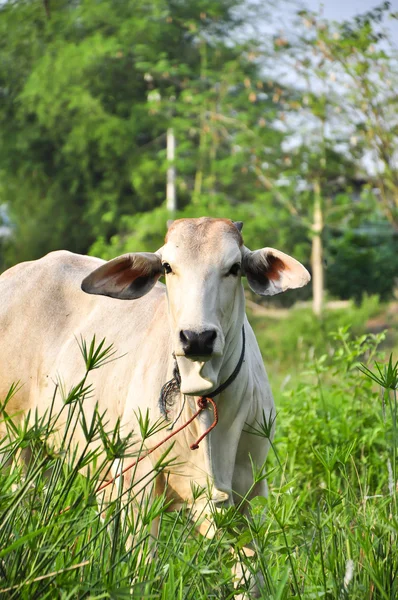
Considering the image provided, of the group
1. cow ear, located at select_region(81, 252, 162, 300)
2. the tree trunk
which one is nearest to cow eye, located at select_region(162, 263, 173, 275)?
cow ear, located at select_region(81, 252, 162, 300)

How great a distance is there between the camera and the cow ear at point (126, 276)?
11.5 feet

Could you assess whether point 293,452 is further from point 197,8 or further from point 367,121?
point 197,8

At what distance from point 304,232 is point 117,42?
294 inches

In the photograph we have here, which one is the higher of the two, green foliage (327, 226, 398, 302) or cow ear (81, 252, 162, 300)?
cow ear (81, 252, 162, 300)

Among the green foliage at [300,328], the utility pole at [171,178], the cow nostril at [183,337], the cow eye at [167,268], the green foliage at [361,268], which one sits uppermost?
the cow nostril at [183,337]

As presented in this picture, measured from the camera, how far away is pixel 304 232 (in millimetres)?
18938

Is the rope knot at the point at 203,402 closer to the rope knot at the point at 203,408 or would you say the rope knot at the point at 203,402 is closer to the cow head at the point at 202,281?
the rope knot at the point at 203,408

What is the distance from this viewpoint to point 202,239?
3.31 meters

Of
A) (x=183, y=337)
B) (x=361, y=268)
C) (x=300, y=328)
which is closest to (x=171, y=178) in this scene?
(x=361, y=268)

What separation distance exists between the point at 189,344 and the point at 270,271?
792 mm

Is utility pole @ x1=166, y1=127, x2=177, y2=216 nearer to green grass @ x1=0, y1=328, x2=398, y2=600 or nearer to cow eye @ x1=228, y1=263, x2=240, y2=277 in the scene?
cow eye @ x1=228, y1=263, x2=240, y2=277

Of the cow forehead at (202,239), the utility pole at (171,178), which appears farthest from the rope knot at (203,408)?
the utility pole at (171,178)

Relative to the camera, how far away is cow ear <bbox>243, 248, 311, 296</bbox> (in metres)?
3.42

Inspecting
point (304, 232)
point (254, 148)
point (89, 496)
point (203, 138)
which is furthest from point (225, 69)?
point (89, 496)
